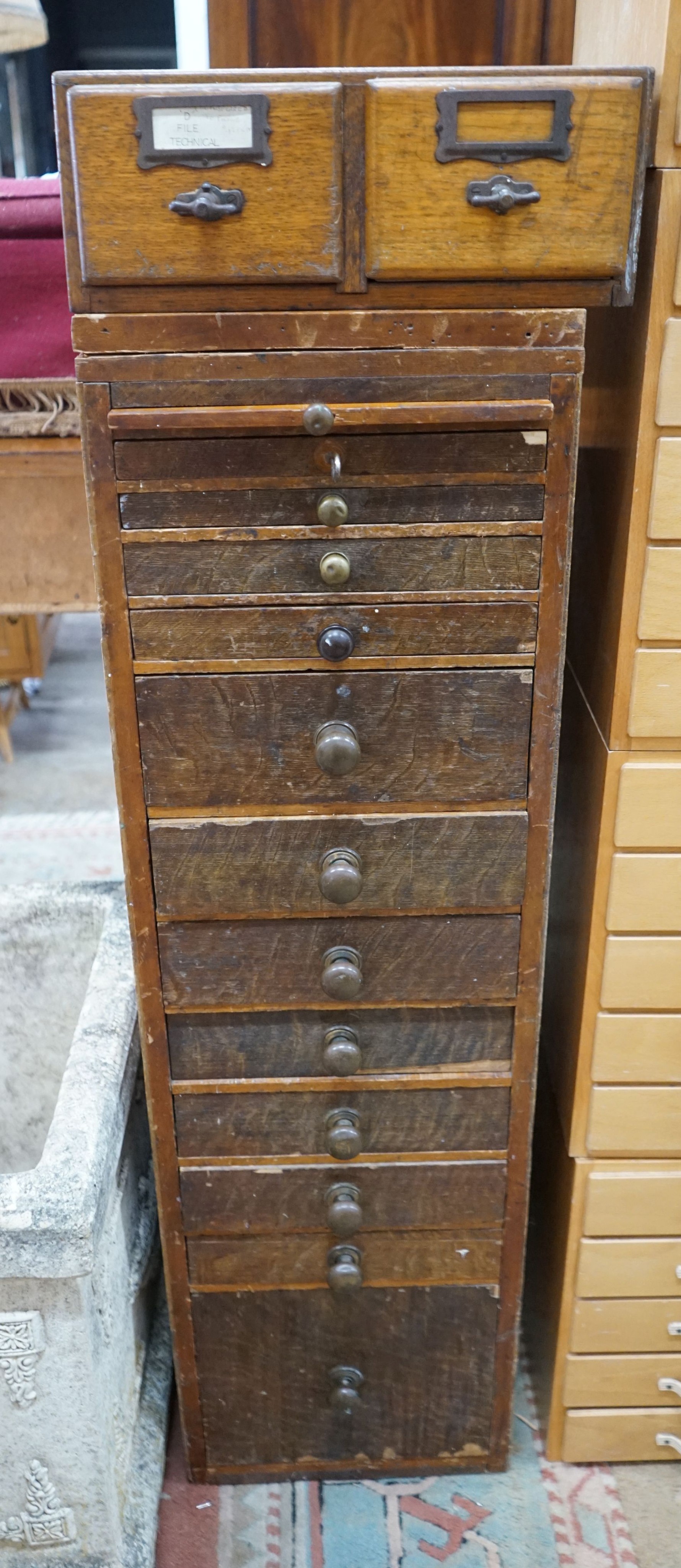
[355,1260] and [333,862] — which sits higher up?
[333,862]

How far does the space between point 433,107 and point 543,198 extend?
0.11 metres

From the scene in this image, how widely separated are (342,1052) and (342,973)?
0.10 m

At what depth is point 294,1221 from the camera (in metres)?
1.28

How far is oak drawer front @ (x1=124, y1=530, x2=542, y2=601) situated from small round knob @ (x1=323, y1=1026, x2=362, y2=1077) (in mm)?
464

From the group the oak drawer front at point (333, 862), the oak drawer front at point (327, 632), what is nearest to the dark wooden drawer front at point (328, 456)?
the oak drawer front at point (327, 632)

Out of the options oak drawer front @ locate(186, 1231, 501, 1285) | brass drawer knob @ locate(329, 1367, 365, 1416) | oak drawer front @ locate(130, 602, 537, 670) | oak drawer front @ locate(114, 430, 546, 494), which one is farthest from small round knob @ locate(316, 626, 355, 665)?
brass drawer knob @ locate(329, 1367, 365, 1416)

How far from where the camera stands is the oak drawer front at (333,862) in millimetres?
1090

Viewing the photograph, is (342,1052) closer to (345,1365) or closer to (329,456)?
(345,1365)

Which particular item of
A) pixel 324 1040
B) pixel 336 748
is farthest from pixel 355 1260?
pixel 336 748

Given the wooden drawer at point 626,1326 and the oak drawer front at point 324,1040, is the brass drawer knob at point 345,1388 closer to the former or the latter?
the wooden drawer at point 626,1326

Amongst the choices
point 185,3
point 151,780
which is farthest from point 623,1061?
point 185,3

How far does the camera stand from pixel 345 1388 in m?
1.36

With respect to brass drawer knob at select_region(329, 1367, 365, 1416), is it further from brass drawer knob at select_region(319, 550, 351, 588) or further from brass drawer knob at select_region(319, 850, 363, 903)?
brass drawer knob at select_region(319, 550, 351, 588)

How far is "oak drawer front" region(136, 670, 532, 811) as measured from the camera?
104 cm
